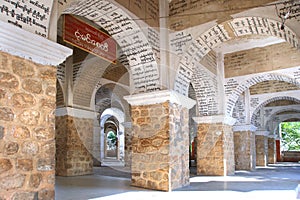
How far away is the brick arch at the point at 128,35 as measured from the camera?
15.6ft

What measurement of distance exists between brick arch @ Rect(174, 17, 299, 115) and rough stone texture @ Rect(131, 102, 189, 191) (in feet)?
2.19

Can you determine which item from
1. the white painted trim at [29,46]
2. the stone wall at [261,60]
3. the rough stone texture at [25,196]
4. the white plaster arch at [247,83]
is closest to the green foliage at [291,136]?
the white plaster arch at [247,83]

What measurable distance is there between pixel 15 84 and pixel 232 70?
766 centimetres

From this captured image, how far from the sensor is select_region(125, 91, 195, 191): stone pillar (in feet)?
17.7

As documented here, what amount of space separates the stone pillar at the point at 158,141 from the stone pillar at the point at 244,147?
561cm

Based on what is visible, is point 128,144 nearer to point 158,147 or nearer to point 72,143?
point 72,143

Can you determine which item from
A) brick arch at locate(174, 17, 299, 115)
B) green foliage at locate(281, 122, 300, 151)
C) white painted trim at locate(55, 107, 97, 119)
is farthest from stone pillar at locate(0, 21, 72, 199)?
green foliage at locate(281, 122, 300, 151)

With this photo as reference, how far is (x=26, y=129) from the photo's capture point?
2.95 meters

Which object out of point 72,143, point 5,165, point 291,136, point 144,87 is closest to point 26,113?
point 5,165

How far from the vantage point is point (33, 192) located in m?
2.92

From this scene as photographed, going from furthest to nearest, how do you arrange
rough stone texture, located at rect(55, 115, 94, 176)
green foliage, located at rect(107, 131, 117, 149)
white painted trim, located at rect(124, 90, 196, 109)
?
green foliage, located at rect(107, 131, 117, 149), rough stone texture, located at rect(55, 115, 94, 176), white painted trim, located at rect(124, 90, 196, 109)

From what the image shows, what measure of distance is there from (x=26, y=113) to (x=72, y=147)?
5.03m

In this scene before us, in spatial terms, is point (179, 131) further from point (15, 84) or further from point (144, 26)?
point (15, 84)

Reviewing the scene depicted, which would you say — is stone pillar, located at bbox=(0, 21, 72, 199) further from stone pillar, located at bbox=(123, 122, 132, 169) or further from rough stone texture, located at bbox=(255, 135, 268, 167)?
rough stone texture, located at bbox=(255, 135, 268, 167)
